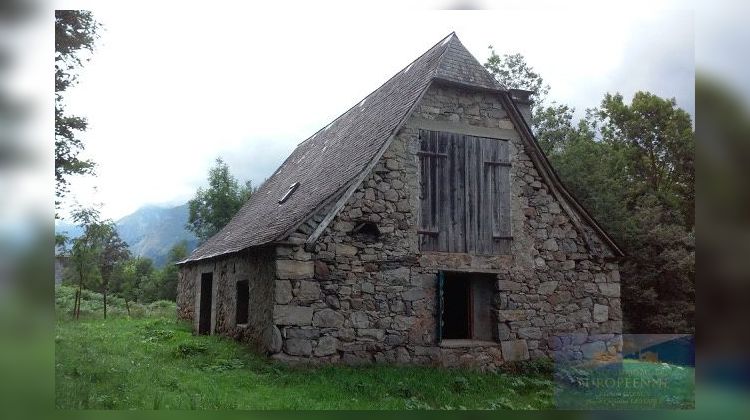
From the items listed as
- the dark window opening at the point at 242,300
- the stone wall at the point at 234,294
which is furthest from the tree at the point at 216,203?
the dark window opening at the point at 242,300

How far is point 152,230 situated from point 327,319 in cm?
361

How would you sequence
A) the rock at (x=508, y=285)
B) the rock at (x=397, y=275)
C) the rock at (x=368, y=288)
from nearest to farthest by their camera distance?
the rock at (x=368, y=288), the rock at (x=397, y=275), the rock at (x=508, y=285)

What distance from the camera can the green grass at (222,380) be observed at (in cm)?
775

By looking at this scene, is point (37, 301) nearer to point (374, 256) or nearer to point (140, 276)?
point (140, 276)

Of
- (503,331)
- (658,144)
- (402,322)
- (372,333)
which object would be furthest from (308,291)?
(658,144)

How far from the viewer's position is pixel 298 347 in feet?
30.3

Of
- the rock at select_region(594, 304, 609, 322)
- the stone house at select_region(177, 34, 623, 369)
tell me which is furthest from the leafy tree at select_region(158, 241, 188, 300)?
the rock at select_region(594, 304, 609, 322)

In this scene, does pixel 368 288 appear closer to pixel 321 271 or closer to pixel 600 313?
pixel 321 271

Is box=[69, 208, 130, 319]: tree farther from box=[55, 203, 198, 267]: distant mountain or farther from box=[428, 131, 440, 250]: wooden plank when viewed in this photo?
box=[428, 131, 440, 250]: wooden plank

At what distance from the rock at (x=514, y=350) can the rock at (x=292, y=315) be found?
343 cm

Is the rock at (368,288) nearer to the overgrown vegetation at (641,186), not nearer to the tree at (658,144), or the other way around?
the overgrown vegetation at (641,186)

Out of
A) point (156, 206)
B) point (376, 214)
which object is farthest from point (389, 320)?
point (156, 206)

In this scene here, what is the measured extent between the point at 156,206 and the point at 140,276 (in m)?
1.44

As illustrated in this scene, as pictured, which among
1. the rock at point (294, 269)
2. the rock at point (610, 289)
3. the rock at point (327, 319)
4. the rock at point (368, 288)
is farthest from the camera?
the rock at point (610, 289)
